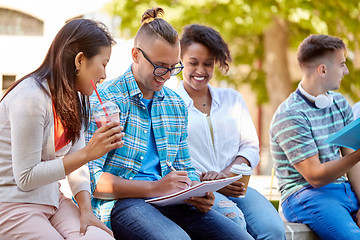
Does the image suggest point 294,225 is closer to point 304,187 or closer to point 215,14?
point 304,187

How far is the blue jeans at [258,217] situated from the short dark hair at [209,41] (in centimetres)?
99

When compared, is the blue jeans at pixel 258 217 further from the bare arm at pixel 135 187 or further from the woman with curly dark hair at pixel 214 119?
the bare arm at pixel 135 187

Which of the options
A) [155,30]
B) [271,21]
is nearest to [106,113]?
[155,30]

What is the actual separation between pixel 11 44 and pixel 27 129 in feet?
44.8

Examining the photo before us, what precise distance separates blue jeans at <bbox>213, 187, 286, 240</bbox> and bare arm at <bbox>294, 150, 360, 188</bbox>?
37 centimetres

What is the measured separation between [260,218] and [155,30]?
1372 millimetres

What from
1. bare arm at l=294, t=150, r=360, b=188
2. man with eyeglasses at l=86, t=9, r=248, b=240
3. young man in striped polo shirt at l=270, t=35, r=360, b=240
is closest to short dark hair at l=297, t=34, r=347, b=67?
young man in striped polo shirt at l=270, t=35, r=360, b=240

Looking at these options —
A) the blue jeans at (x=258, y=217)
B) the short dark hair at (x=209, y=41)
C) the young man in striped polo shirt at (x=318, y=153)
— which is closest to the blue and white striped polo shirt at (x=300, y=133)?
the young man in striped polo shirt at (x=318, y=153)

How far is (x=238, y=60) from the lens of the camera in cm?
1236

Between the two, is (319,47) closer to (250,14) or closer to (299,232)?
(299,232)

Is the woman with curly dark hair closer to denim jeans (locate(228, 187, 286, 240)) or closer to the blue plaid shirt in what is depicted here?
denim jeans (locate(228, 187, 286, 240))

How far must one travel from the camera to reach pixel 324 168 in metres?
3.45

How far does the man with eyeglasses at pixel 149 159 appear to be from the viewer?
2680mm

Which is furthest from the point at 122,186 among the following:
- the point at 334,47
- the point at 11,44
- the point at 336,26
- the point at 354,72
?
the point at 11,44
